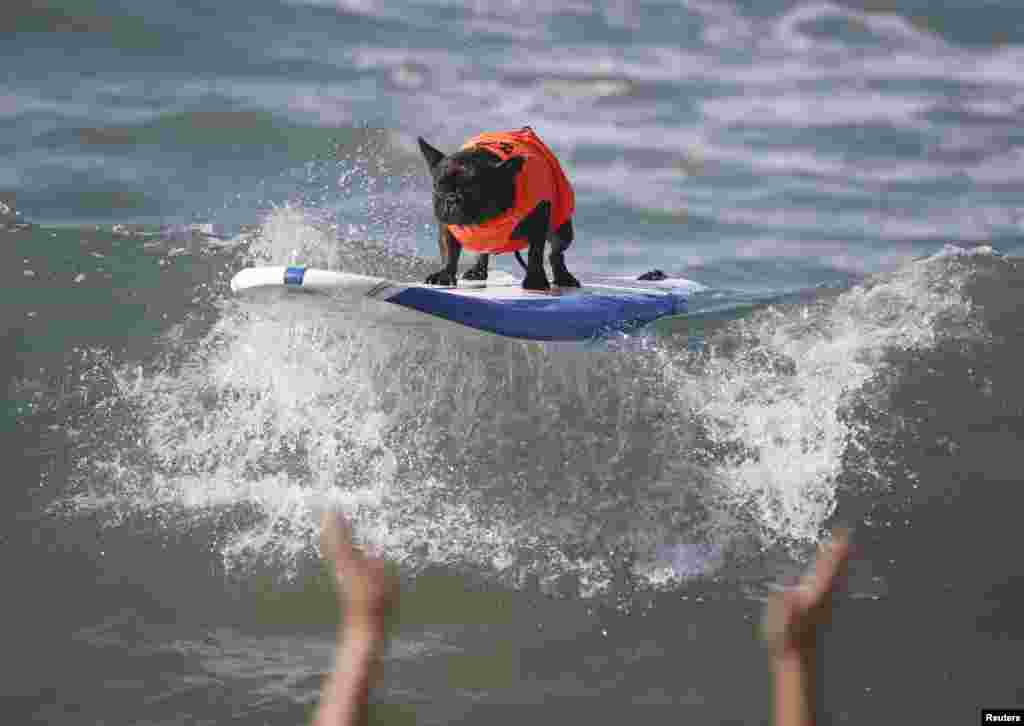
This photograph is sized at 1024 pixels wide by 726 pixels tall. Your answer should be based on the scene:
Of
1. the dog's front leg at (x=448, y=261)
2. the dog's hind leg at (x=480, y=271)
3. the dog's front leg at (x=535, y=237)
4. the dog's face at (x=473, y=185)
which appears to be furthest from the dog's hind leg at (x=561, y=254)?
the dog's face at (x=473, y=185)

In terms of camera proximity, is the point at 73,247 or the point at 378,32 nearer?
the point at 73,247

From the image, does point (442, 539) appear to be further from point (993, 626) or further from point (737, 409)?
point (993, 626)

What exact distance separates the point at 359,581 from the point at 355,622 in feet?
0.30

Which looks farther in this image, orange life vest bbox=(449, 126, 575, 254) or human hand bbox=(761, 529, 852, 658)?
orange life vest bbox=(449, 126, 575, 254)

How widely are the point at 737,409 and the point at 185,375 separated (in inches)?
118

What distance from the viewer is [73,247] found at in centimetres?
826

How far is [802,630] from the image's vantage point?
80.4 inches

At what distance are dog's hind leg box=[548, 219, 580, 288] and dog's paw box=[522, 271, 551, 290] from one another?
0.19 meters

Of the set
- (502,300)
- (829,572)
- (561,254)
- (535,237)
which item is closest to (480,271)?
(561,254)

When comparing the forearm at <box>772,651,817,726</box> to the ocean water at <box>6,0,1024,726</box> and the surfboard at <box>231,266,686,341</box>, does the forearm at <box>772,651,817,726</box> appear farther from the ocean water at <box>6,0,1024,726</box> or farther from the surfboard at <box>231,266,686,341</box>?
the surfboard at <box>231,266,686,341</box>

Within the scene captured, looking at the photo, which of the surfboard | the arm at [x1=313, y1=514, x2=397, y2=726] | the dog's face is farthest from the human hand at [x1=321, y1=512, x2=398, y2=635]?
the dog's face

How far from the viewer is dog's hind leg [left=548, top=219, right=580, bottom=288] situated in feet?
20.5

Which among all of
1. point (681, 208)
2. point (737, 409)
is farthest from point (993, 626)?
point (681, 208)

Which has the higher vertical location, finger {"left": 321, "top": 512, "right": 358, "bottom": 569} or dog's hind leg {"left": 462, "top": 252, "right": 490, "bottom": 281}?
dog's hind leg {"left": 462, "top": 252, "right": 490, "bottom": 281}
